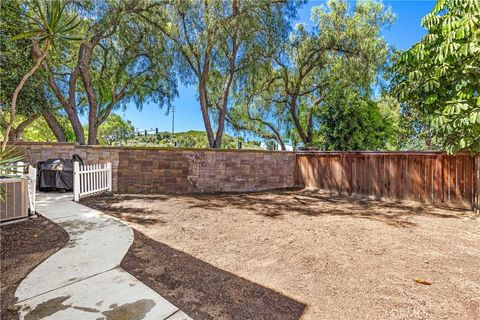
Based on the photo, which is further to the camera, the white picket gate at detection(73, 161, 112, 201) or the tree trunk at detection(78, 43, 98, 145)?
the tree trunk at detection(78, 43, 98, 145)

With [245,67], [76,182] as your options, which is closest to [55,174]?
Result: [76,182]

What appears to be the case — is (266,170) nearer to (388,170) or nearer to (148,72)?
(388,170)

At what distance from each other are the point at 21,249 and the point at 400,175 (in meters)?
8.04

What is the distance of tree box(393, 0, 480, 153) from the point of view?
3.96 m

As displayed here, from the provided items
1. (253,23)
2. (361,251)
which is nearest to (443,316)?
(361,251)

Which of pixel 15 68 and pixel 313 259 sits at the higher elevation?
pixel 15 68

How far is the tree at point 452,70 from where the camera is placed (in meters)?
3.96

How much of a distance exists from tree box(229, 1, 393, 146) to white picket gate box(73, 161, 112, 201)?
6.60 meters

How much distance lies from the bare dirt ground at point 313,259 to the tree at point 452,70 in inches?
69.8

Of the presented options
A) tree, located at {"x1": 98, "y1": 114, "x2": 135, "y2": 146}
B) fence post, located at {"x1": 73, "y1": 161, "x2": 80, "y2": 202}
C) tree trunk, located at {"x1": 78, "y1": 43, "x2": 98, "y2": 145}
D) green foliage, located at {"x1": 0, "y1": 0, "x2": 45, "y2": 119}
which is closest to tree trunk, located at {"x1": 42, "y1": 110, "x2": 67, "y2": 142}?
green foliage, located at {"x1": 0, "y1": 0, "x2": 45, "y2": 119}

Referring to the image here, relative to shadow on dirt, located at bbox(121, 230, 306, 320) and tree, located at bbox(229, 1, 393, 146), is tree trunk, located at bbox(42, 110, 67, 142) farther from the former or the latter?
shadow on dirt, located at bbox(121, 230, 306, 320)

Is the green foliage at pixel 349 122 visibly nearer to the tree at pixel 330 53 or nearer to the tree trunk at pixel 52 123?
the tree at pixel 330 53

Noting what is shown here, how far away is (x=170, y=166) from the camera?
7434 mm

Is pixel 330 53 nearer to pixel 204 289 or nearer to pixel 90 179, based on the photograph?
pixel 90 179
